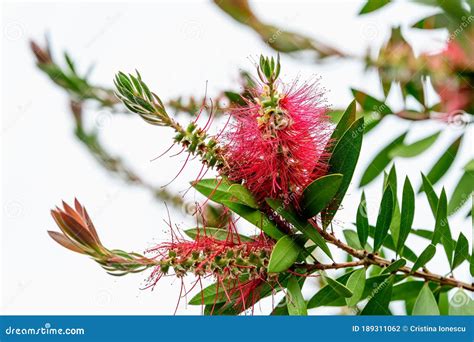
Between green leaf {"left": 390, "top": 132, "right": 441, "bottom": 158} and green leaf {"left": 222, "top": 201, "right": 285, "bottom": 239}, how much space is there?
1.85 feet

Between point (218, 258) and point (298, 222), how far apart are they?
11 cm

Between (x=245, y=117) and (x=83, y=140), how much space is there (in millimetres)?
566

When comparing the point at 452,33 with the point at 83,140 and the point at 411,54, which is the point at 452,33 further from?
the point at 83,140

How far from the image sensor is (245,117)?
0.98 m

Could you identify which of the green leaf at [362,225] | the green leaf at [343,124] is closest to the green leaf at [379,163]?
the green leaf at [362,225]

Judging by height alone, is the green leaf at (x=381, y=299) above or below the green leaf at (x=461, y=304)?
below

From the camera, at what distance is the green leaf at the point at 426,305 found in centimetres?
108

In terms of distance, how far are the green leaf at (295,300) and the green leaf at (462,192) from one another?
1.60 ft

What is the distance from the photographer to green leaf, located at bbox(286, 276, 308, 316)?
97 centimetres

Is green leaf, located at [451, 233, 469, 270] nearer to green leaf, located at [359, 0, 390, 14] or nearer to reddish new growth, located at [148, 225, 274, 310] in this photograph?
reddish new growth, located at [148, 225, 274, 310]

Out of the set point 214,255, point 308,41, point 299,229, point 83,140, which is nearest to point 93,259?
point 214,255

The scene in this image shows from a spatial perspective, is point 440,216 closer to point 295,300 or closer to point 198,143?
point 295,300
